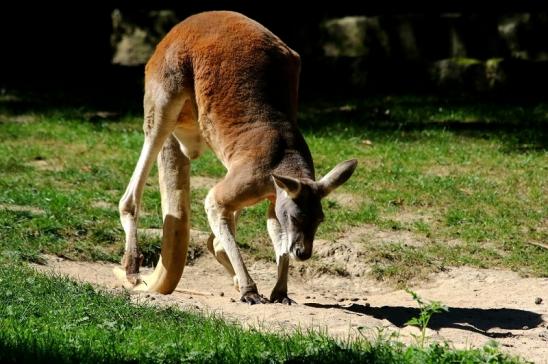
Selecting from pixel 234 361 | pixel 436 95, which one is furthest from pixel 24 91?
pixel 234 361

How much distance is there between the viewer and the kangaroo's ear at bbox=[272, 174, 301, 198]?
6.88 m

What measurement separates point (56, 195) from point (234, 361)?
5.09 meters

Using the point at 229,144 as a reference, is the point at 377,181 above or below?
below

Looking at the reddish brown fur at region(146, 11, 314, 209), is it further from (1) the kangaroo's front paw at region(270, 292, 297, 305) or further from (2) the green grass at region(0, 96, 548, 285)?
(2) the green grass at region(0, 96, 548, 285)

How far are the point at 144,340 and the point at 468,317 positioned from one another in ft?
8.53

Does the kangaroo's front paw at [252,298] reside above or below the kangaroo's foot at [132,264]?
above

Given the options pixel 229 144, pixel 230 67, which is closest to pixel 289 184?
pixel 229 144

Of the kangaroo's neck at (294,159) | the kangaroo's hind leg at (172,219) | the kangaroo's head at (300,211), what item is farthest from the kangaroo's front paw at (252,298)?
the kangaroo's hind leg at (172,219)

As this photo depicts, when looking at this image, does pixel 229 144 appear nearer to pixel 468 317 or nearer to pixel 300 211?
pixel 300 211

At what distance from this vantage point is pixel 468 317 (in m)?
7.36

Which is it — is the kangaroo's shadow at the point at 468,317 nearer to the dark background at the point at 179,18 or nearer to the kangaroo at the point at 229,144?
the kangaroo at the point at 229,144

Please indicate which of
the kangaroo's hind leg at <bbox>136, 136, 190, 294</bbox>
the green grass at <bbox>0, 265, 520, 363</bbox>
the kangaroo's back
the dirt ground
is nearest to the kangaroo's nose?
the dirt ground

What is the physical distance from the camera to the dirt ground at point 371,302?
6.54 metres

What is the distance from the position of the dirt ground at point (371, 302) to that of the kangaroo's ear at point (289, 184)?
738 mm
